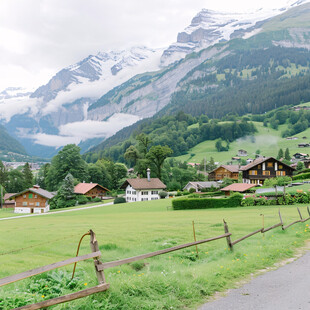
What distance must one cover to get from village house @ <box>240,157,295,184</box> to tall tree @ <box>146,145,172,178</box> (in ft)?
85.5

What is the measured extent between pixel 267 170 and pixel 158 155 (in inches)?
1318

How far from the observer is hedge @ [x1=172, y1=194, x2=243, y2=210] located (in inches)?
1889

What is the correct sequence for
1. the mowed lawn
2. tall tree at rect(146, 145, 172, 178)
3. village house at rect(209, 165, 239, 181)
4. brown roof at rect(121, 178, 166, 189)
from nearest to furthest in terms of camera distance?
the mowed lawn → brown roof at rect(121, 178, 166, 189) → tall tree at rect(146, 145, 172, 178) → village house at rect(209, 165, 239, 181)

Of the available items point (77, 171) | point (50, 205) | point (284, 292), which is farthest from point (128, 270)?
point (77, 171)

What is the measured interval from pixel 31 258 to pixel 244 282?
9570 millimetres

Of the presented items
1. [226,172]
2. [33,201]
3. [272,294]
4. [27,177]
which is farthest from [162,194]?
[272,294]

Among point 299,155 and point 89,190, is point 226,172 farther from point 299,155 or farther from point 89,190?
point 299,155

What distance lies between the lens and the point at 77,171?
102m

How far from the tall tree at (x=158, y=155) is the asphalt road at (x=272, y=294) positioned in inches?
3384

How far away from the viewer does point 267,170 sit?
94.6 meters

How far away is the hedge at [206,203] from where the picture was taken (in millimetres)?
47969

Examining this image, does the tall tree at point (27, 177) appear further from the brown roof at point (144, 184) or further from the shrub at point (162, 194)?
the shrub at point (162, 194)

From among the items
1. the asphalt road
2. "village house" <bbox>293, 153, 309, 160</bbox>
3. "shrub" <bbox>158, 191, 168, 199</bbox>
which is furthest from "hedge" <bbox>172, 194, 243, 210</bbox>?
"village house" <bbox>293, 153, 309, 160</bbox>

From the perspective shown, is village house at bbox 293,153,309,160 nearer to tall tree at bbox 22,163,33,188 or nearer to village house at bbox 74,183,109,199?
village house at bbox 74,183,109,199
